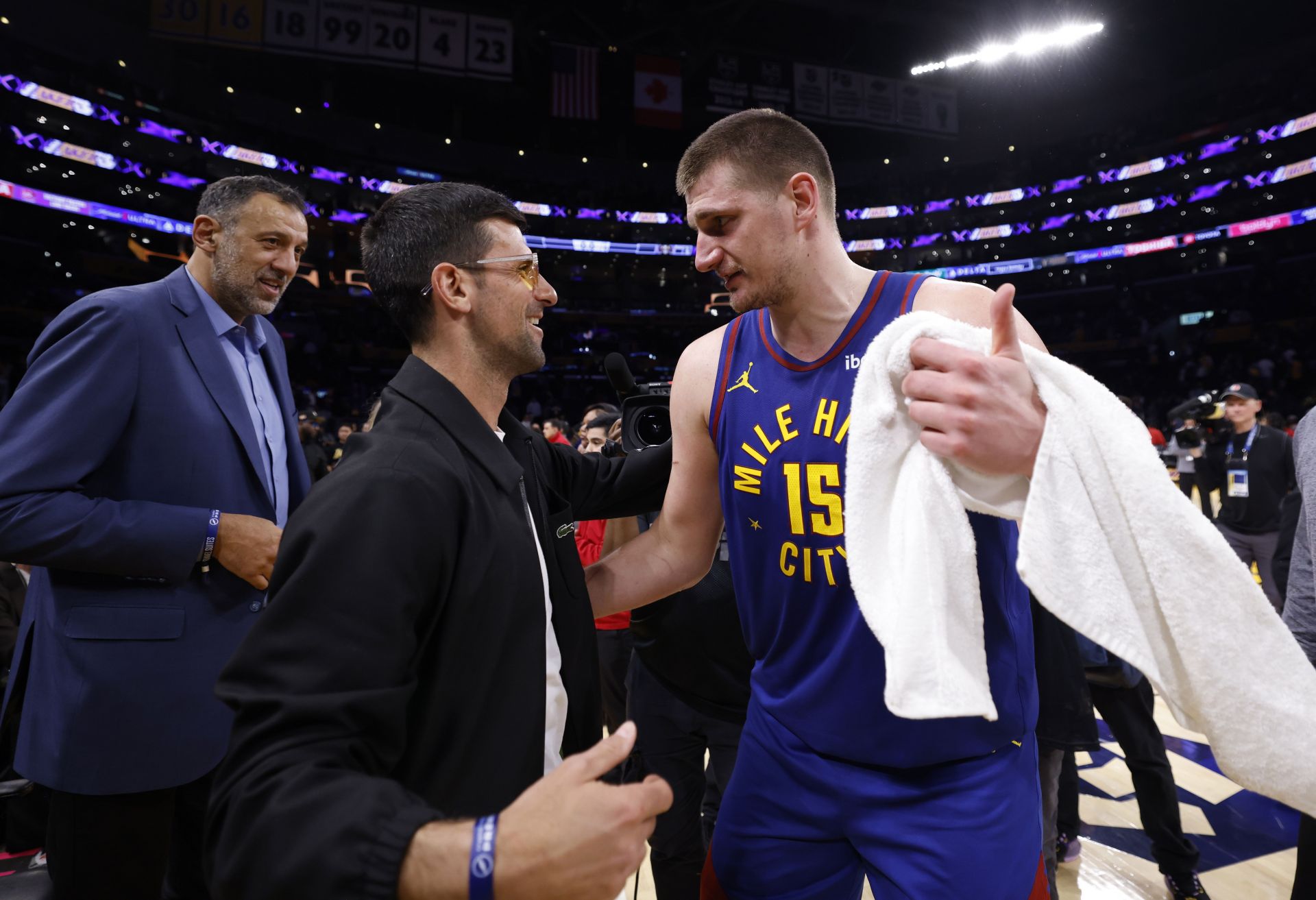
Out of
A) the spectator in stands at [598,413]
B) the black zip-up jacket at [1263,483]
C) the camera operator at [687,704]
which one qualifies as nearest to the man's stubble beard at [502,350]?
the camera operator at [687,704]

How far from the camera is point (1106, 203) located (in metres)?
24.8

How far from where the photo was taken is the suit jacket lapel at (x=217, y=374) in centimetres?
194

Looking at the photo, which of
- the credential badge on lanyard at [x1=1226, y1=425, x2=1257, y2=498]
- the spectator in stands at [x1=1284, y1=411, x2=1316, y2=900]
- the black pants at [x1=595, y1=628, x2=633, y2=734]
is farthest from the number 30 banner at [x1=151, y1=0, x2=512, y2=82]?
the spectator in stands at [x1=1284, y1=411, x2=1316, y2=900]

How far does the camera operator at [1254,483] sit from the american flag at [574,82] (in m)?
15.7

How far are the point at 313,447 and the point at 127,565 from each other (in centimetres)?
696

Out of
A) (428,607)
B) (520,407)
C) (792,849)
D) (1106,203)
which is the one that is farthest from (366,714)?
(1106,203)

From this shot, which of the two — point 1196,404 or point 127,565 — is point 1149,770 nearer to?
point 127,565

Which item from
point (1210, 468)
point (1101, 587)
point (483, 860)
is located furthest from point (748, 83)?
point (483, 860)

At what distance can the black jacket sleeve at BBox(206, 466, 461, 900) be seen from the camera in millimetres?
834

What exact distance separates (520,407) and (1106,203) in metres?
20.8

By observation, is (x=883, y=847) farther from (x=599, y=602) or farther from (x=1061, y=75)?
(x=1061, y=75)

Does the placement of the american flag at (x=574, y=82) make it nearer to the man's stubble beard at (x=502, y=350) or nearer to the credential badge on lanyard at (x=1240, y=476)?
the credential badge on lanyard at (x=1240, y=476)

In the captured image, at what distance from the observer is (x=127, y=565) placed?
1693mm

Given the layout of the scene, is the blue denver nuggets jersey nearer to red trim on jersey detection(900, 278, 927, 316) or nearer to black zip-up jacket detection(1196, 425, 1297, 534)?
red trim on jersey detection(900, 278, 927, 316)
